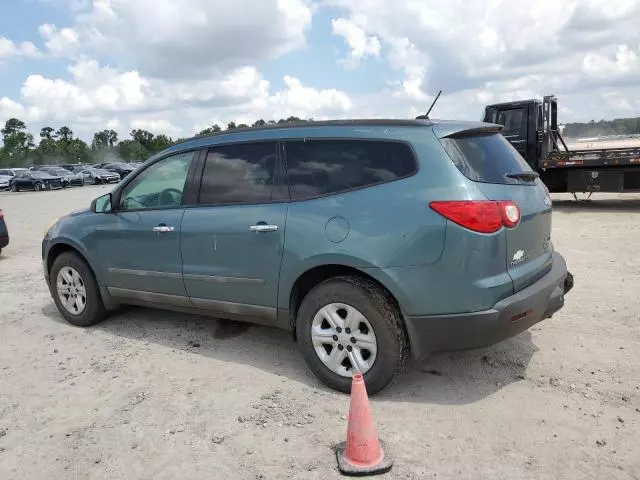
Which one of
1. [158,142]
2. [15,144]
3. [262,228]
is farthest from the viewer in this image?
[158,142]

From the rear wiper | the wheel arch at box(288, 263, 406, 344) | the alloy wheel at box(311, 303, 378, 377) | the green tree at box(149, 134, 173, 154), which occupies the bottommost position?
the alloy wheel at box(311, 303, 378, 377)

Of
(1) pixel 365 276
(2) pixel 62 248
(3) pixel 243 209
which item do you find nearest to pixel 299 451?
(1) pixel 365 276

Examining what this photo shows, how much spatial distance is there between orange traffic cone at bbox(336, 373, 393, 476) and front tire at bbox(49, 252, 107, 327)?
10.9ft

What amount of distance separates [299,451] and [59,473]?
128 cm

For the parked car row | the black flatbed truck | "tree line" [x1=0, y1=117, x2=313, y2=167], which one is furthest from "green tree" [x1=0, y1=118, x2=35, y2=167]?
the black flatbed truck

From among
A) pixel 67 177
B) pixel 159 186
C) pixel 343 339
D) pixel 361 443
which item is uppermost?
pixel 159 186

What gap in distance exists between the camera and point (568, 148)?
1366cm

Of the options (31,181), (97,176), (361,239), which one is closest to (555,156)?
(361,239)

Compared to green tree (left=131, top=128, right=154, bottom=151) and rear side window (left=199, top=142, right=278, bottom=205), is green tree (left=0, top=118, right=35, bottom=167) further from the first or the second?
rear side window (left=199, top=142, right=278, bottom=205)

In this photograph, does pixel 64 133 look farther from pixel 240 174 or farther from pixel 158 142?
pixel 240 174

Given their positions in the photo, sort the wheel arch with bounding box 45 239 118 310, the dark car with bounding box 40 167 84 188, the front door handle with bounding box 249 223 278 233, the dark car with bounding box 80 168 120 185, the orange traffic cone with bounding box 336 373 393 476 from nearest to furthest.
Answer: the orange traffic cone with bounding box 336 373 393 476, the front door handle with bounding box 249 223 278 233, the wheel arch with bounding box 45 239 118 310, the dark car with bounding box 40 167 84 188, the dark car with bounding box 80 168 120 185

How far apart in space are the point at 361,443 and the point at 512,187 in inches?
73.2

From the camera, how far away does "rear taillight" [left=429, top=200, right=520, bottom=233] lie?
3.28m

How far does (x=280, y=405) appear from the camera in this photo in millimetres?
3607
